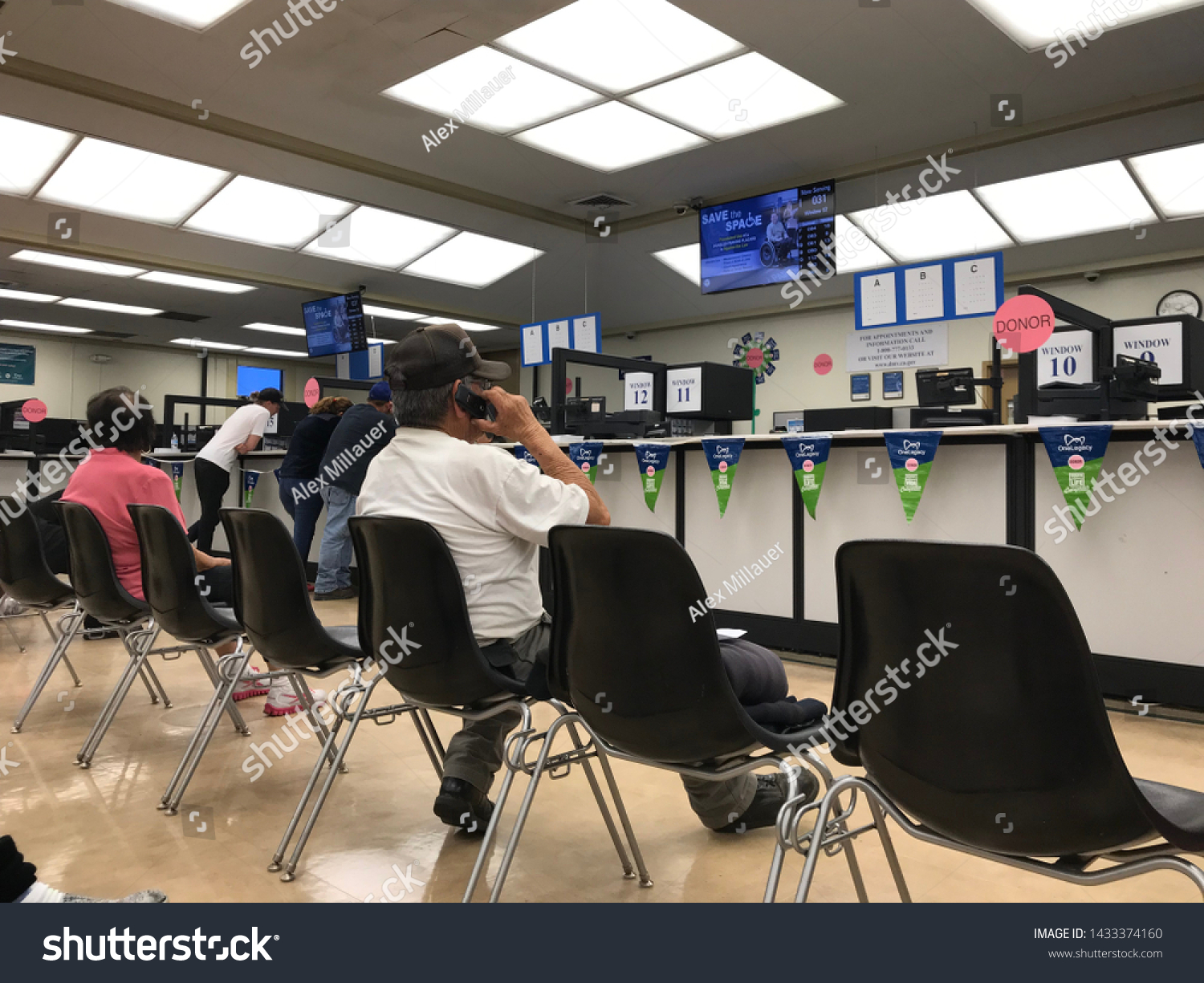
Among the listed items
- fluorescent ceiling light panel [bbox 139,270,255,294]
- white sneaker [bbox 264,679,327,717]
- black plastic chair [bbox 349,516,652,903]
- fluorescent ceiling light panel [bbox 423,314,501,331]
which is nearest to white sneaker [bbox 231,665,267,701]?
white sneaker [bbox 264,679,327,717]

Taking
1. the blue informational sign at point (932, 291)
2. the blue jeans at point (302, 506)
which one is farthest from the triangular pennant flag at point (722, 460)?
the blue jeans at point (302, 506)

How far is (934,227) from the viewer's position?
25.2 ft

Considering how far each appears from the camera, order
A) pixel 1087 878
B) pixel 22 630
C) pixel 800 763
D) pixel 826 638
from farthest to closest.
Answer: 1. pixel 22 630
2. pixel 826 638
3. pixel 800 763
4. pixel 1087 878

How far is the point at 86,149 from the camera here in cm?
642

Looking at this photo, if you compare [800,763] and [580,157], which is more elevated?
[580,157]

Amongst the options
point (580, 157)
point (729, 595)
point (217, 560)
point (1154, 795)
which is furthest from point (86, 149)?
point (1154, 795)

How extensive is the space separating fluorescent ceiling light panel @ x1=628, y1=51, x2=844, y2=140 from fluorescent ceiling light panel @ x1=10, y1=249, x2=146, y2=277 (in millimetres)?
5821

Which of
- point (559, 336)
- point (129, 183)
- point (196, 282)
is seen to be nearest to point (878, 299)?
point (559, 336)

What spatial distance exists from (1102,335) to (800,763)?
9.51ft

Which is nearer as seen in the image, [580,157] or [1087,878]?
[1087,878]

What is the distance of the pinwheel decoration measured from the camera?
1015 centimetres

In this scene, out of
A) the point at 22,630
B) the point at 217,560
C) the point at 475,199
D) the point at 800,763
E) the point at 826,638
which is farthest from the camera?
the point at 475,199

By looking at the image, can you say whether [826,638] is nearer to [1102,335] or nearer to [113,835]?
[1102,335]

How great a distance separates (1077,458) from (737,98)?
11.4 ft
